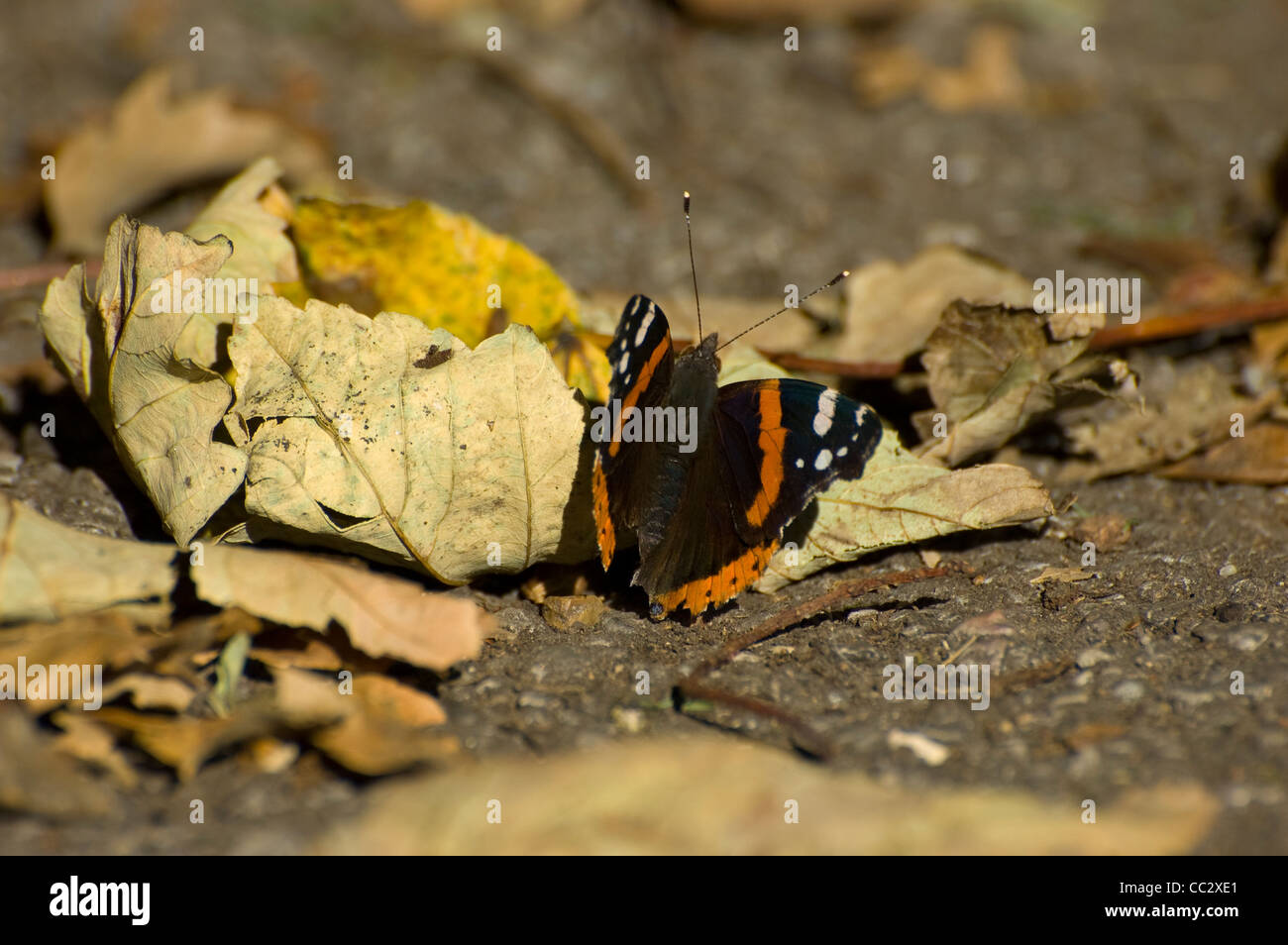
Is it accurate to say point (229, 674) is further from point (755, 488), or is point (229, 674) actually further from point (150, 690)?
point (755, 488)

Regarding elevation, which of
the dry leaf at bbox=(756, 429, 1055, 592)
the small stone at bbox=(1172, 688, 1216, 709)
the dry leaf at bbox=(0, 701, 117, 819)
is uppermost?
the dry leaf at bbox=(756, 429, 1055, 592)

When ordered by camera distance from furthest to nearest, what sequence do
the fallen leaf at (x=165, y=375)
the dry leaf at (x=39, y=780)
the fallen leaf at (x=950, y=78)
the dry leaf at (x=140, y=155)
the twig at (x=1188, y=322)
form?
the fallen leaf at (x=950, y=78) → the dry leaf at (x=140, y=155) → the twig at (x=1188, y=322) → the fallen leaf at (x=165, y=375) → the dry leaf at (x=39, y=780)

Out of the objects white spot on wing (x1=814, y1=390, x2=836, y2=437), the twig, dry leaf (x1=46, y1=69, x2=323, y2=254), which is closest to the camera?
white spot on wing (x1=814, y1=390, x2=836, y2=437)

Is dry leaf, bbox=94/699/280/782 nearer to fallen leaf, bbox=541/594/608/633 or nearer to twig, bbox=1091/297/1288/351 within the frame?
fallen leaf, bbox=541/594/608/633

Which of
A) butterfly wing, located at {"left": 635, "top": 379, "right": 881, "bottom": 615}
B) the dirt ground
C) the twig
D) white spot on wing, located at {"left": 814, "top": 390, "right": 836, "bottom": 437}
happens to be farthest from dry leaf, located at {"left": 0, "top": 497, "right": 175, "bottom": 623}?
the twig

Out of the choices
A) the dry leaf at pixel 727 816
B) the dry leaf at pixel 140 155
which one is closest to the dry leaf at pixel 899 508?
the dry leaf at pixel 727 816

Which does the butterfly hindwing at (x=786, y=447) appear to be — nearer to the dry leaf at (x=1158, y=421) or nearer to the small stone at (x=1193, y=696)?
the small stone at (x=1193, y=696)

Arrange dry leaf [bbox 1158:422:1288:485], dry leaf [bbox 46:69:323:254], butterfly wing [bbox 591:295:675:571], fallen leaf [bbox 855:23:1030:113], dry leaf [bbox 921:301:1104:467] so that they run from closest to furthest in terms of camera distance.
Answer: butterfly wing [bbox 591:295:675:571]
dry leaf [bbox 921:301:1104:467]
dry leaf [bbox 1158:422:1288:485]
dry leaf [bbox 46:69:323:254]
fallen leaf [bbox 855:23:1030:113]
